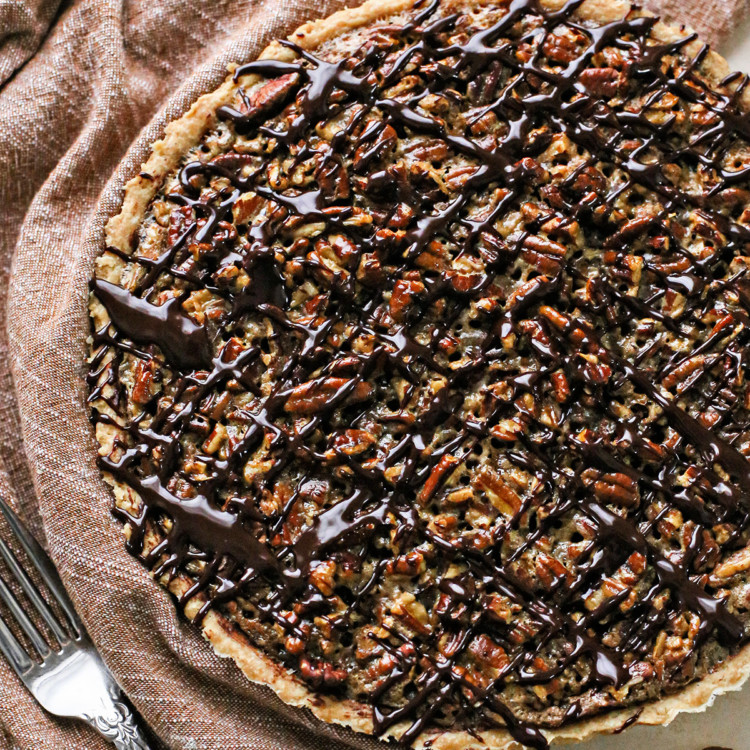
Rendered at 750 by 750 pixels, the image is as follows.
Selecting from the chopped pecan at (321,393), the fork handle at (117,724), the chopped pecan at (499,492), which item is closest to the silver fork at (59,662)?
the fork handle at (117,724)

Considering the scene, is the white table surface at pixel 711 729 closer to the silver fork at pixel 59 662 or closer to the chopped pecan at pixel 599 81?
the silver fork at pixel 59 662

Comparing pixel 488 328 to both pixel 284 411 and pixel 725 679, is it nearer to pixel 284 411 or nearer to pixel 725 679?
pixel 284 411

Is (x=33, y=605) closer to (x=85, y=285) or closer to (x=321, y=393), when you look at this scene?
(x=85, y=285)

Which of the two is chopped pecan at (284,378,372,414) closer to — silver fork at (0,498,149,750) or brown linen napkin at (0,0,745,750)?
brown linen napkin at (0,0,745,750)

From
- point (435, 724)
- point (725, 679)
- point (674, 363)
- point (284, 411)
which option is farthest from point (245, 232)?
point (725, 679)

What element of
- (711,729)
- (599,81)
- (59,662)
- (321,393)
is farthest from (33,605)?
(599,81)

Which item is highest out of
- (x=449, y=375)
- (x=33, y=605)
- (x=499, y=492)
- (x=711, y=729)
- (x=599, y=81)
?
(x=599, y=81)

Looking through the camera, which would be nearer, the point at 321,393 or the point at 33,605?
the point at 321,393
